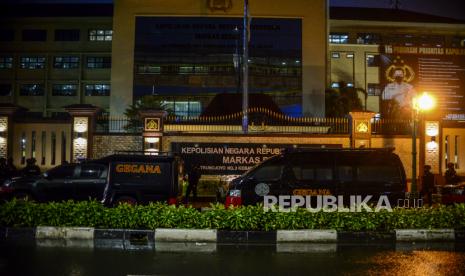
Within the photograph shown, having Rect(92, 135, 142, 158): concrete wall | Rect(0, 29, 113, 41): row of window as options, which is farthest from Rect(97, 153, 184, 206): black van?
Rect(0, 29, 113, 41): row of window

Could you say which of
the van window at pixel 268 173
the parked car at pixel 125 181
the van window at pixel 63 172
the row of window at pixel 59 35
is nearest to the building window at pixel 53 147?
the van window at pixel 63 172

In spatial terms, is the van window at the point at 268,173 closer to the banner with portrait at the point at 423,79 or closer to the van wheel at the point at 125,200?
the van wheel at the point at 125,200

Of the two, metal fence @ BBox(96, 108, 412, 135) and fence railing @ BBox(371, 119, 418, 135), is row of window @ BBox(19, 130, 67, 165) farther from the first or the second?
fence railing @ BBox(371, 119, 418, 135)

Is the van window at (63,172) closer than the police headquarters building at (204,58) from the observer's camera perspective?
Yes

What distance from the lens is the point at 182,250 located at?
9.53 metres

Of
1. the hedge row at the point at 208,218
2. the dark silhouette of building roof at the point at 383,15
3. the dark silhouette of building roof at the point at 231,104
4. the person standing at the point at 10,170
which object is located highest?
the dark silhouette of building roof at the point at 383,15

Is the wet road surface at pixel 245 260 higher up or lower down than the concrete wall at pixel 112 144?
lower down

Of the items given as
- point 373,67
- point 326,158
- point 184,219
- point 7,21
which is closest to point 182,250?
point 184,219

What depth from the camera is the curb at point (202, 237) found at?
408 inches

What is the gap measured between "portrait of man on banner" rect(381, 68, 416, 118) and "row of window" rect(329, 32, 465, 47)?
1496 centimetres

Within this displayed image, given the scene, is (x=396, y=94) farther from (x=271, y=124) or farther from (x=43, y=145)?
(x=43, y=145)

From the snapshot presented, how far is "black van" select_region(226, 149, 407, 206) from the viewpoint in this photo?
11781mm

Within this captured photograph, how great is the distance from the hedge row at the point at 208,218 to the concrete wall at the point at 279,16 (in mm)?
24873

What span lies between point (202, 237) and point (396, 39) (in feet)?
133
